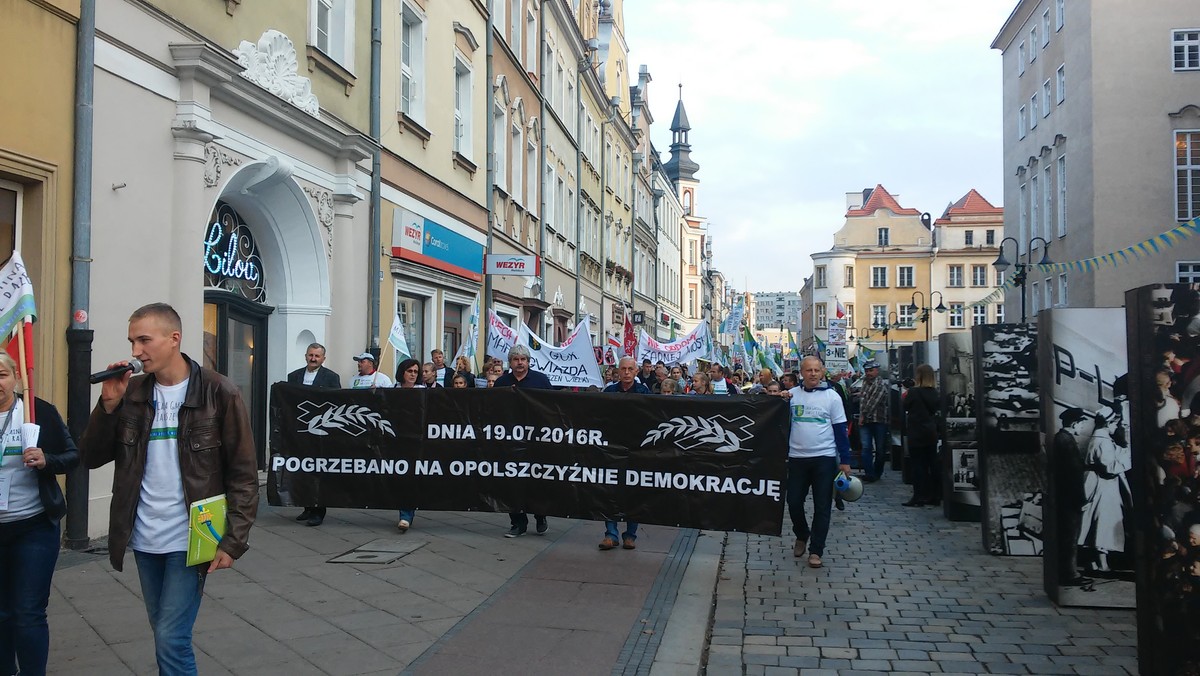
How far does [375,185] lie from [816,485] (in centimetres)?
859

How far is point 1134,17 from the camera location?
32.2m

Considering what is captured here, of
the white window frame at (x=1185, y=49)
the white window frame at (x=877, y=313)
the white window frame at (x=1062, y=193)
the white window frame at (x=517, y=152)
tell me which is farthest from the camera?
the white window frame at (x=877, y=313)

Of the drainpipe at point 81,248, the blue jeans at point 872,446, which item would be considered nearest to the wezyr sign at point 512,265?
the blue jeans at point 872,446

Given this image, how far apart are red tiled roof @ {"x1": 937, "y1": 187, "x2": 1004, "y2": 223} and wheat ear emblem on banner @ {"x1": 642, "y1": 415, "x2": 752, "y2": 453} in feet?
261

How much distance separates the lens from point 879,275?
85062 mm

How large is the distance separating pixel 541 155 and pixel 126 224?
18138mm

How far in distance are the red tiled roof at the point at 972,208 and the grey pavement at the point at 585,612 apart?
78.7 m

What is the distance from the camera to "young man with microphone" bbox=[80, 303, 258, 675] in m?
4.03

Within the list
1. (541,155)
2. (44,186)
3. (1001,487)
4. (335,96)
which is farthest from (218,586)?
(541,155)

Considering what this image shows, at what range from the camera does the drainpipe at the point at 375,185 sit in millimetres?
14570

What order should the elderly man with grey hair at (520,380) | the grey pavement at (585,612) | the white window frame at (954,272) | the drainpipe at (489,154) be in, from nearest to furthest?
the grey pavement at (585,612)
the elderly man with grey hair at (520,380)
the drainpipe at (489,154)
the white window frame at (954,272)

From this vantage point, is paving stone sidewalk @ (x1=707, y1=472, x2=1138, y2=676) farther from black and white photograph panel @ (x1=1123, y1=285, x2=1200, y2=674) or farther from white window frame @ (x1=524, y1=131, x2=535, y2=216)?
white window frame @ (x1=524, y1=131, x2=535, y2=216)

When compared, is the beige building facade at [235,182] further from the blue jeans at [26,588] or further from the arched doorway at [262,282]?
the blue jeans at [26,588]

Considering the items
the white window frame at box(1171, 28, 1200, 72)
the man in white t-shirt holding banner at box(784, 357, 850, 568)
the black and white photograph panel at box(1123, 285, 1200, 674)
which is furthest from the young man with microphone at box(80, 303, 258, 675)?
the white window frame at box(1171, 28, 1200, 72)
